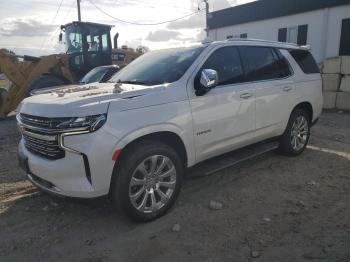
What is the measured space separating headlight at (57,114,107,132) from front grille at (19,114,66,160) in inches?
2.8

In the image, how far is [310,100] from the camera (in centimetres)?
618

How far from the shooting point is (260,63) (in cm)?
532

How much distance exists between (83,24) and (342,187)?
11067mm

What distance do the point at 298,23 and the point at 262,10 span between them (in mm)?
3121

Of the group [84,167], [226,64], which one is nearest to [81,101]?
[84,167]

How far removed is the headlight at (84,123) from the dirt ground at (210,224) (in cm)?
75

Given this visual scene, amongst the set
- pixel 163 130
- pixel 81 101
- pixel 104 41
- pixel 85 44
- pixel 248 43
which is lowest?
pixel 163 130

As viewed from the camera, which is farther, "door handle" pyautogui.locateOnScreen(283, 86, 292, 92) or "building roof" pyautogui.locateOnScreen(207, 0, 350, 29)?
"building roof" pyautogui.locateOnScreen(207, 0, 350, 29)

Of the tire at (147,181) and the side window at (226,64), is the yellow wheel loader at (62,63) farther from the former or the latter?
the tire at (147,181)

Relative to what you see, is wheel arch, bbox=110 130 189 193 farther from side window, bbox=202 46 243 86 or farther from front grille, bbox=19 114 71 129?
side window, bbox=202 46 243 86

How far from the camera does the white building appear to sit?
1861 centimetres

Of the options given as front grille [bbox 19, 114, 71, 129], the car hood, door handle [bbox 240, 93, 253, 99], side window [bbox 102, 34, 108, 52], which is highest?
side window [bbox 102, 34, 108, 52]

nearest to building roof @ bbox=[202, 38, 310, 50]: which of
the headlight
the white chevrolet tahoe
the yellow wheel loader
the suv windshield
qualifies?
the white chevrolet tahoe

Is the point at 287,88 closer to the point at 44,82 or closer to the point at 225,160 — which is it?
the point at 225,160
